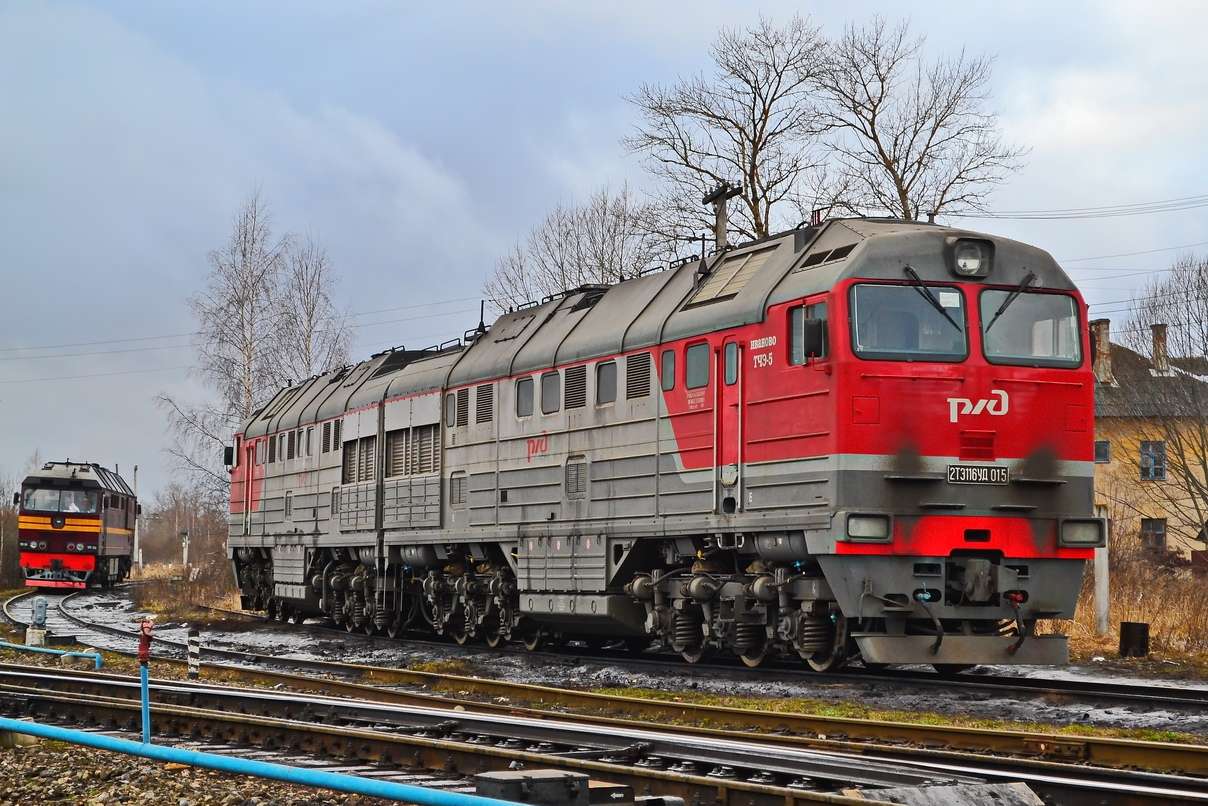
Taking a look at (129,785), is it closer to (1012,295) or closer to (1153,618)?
(1012,295)

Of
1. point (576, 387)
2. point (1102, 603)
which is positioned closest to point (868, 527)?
point (576, 387)

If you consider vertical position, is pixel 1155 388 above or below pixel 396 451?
above

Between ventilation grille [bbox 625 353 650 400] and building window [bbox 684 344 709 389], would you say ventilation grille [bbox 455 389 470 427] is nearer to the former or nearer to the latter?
ventilation grille [bbox 625 353 650 400]

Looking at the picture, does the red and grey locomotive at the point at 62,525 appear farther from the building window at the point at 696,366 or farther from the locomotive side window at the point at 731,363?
the locomotive side window at the point at 731,363

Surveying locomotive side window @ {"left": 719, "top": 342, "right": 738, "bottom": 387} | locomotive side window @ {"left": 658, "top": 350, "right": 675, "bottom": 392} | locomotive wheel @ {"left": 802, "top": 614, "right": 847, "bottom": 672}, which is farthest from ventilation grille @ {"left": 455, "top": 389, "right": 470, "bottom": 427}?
locomotive wheel @ {"left": 802, "top": 614, "right": 847, "bottom": 672}

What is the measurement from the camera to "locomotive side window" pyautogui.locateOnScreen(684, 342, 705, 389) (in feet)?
50.5

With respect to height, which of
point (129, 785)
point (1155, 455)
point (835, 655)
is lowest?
point (129, 785)

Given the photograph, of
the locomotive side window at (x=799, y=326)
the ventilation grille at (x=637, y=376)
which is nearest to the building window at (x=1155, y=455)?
the ventilation grille at (x=637, y=376)

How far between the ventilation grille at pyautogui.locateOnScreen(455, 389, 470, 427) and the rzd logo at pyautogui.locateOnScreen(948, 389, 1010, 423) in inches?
343

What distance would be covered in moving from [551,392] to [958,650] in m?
6.88

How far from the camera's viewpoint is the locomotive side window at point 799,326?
543 inches

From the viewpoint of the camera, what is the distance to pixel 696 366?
15547mm

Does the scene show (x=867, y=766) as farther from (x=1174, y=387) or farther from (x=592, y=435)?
(x=1174, y=387)

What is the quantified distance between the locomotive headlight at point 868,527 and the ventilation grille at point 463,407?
27.9ft
